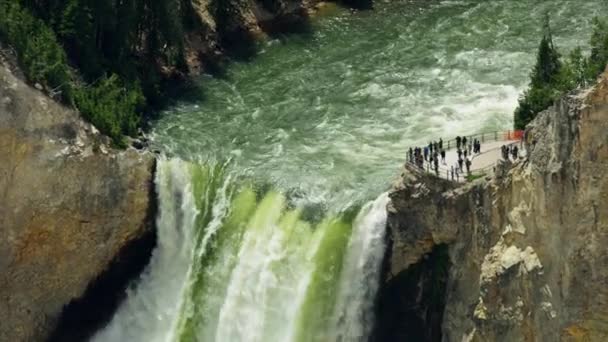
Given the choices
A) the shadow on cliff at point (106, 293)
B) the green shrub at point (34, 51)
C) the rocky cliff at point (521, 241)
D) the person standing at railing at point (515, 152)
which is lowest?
the shadow on cliff at point (106, 293)


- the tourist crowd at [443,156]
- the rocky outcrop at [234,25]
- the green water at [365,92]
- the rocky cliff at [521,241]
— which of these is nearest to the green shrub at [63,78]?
the green water at [365,92]

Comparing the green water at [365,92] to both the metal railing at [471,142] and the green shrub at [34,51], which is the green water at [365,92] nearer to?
the metal railing at [471,142]

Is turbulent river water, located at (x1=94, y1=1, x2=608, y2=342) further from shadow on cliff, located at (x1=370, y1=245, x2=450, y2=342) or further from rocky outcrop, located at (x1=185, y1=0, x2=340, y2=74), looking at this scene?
rocky outcrop, located at (x1=185, y1=0, x2=340, y2=74)

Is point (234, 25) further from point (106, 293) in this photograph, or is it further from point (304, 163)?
point (106, 293)

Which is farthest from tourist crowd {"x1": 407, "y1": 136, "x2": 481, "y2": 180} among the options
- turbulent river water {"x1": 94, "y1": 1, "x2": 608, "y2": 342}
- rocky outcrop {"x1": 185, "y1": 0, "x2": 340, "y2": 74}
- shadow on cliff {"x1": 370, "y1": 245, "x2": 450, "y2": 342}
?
rocky outcrop {"x1": 185, "y1": 0, "x2": 340, "y2": 74}

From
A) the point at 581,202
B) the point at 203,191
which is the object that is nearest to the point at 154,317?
the point at 203,191

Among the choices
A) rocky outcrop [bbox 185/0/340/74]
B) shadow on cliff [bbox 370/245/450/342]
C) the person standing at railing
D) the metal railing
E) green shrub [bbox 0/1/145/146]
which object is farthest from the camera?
rocky outcrop [bbox 185/0/340/74]
